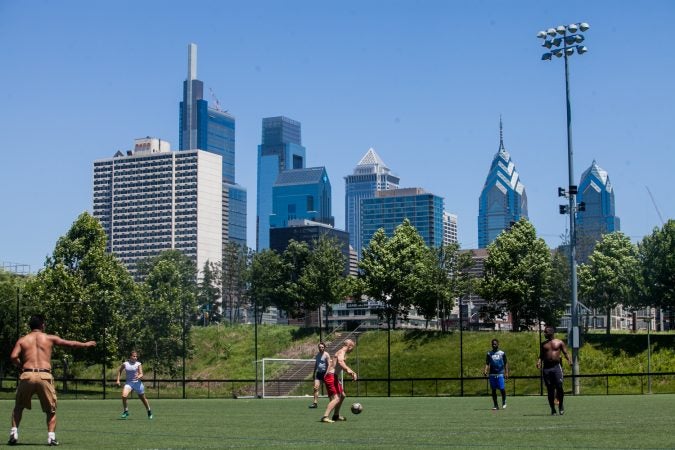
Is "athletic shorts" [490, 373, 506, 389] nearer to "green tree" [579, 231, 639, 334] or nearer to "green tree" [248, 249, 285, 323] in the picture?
"green tree" [579, 231, 639, 334]

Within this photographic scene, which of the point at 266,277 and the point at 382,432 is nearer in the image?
the point at 382,432

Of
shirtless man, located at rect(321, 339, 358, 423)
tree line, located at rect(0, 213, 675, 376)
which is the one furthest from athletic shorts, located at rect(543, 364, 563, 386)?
Answer: tree line, located at rect(0, 213, 675, 376)

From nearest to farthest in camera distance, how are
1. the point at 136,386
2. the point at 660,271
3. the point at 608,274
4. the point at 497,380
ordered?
the point at 497,380, the point at 136,386, the point at 660,271, the point at 608,274

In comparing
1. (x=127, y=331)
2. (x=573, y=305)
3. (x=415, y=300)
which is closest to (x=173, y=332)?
(x=127, y=331)

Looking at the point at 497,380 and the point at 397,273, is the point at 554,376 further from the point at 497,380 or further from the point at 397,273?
the point at 397,273

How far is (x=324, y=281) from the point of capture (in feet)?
327

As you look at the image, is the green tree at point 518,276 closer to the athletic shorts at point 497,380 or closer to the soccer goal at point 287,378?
the soccer goal at point 287,378

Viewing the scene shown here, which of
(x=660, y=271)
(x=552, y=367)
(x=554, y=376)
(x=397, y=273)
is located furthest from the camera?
(x=397, y=273)

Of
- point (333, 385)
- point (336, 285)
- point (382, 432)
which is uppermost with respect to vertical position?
point (336, 285)

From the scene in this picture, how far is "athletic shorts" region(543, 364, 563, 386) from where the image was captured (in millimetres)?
23859

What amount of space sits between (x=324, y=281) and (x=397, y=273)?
34.9ft

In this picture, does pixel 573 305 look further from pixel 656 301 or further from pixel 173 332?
pixel 656 301

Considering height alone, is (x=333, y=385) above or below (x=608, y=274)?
below

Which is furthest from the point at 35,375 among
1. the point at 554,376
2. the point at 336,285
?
the point at 336,285
